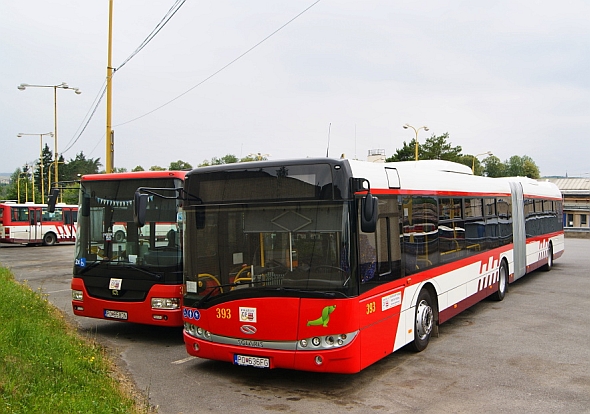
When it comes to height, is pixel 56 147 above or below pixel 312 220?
above

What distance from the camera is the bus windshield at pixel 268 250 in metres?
6.79

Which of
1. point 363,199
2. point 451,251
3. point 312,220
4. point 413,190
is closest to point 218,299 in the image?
point 312,220

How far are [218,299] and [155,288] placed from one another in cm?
241

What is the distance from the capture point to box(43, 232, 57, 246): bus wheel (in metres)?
39.8

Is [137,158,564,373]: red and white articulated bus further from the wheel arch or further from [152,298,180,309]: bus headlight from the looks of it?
[152,298,180,309]: bus headlight

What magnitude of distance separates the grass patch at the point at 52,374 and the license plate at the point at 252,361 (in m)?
1.30

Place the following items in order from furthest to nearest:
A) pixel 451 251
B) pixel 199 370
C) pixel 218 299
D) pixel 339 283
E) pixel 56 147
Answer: pixel 56 147 < pixel 451 251 < pixel 199 370 < pixel 218 299 < pixel 339 283

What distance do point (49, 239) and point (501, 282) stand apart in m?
33.6

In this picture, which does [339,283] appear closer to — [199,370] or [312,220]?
[312,220]

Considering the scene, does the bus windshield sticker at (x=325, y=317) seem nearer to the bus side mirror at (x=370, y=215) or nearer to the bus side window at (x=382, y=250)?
the bus side window at (x=382, y=250)

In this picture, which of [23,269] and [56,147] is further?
[56,147]

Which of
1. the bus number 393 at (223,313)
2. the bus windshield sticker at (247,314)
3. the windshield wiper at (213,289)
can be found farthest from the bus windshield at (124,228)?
the bus windshield sticker at (247,314)

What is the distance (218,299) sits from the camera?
24.1 ft

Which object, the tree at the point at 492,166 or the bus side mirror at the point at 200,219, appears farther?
the tree at the point at 492,166
